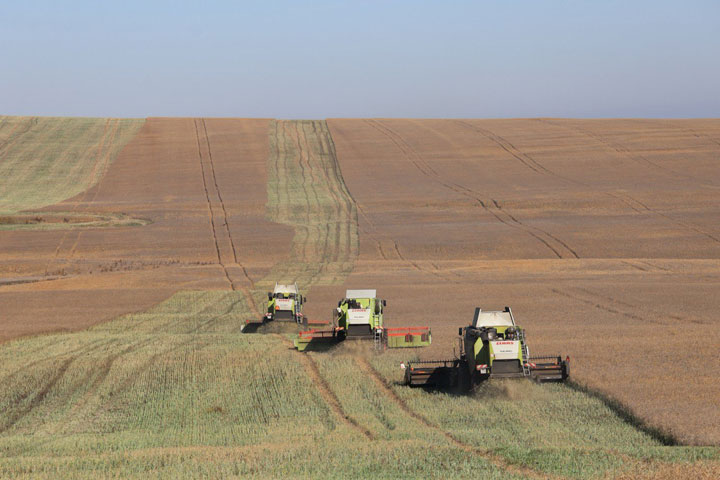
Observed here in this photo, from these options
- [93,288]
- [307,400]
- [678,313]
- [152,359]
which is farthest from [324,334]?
[93,288]

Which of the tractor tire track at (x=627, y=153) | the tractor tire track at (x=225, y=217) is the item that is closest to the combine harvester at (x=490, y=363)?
the tractor tire track at (x=225, y=217)

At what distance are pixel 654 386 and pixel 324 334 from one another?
12206 millimetres

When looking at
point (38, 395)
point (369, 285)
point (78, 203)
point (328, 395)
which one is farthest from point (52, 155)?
point (328, 395)

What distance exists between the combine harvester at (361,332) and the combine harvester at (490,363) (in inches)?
190

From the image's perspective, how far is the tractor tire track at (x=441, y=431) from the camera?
13492mm

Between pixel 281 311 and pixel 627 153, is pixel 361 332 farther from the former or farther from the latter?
pixel 627 153

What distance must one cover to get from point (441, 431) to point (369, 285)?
87.1 ft

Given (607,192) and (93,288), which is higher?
(607,192)

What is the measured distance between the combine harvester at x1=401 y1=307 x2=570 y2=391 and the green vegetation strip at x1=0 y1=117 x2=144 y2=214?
55.2m

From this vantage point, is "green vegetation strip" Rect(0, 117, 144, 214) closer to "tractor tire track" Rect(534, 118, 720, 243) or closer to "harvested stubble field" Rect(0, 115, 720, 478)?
"harvested stubble field" Rect(0, 115, 720, 478)

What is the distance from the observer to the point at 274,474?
13.7 meters

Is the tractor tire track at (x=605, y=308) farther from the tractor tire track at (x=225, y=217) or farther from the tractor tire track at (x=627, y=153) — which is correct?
the tractor tire track at (x=627, y=153)

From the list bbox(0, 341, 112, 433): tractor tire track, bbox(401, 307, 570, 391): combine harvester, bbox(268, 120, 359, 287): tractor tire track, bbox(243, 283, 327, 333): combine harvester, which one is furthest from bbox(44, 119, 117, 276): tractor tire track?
bbox(401, 307, 570, 391): combine harvester

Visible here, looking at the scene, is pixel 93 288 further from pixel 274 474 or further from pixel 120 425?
pixel 274 474
